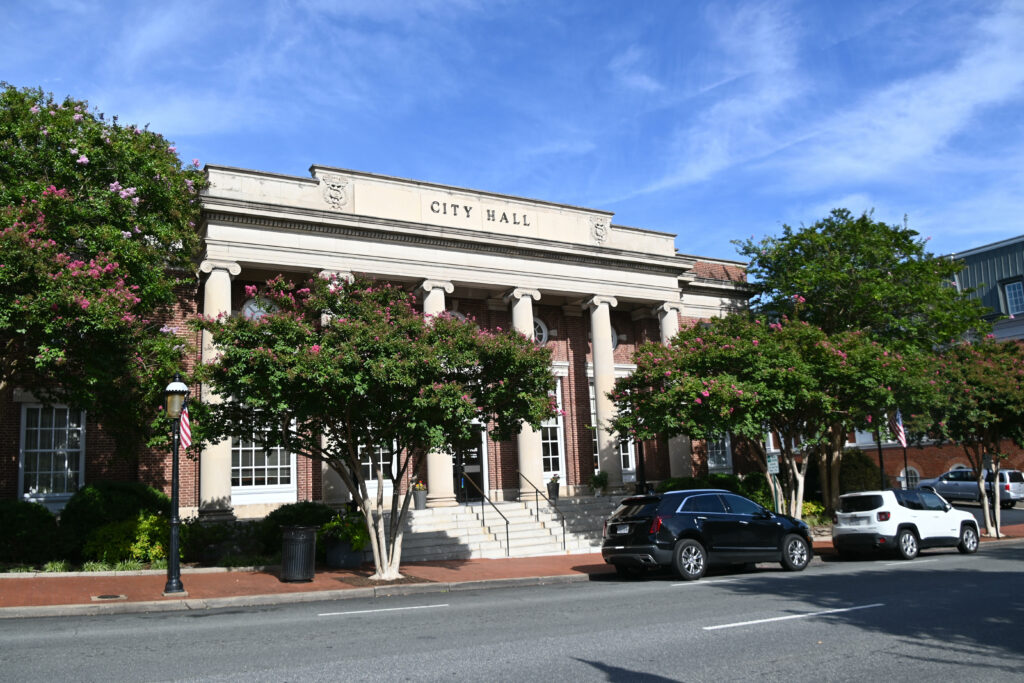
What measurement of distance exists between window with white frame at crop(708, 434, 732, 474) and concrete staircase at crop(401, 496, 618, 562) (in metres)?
8.99

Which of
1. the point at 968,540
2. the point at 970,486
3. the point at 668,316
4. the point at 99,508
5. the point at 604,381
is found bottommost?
the point at 968,540

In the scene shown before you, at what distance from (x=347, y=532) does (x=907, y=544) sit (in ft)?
42.4

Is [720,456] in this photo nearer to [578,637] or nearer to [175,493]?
[175,493]

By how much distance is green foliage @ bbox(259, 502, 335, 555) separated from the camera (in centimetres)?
1892

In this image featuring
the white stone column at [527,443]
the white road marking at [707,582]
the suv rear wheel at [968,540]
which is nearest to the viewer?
the white road marking at [707,582]

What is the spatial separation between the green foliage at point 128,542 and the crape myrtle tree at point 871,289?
2014 centimetres

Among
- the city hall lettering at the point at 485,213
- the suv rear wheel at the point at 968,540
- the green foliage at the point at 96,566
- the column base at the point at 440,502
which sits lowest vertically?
the suv rear wheel at the point at 968,540

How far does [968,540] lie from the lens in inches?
774

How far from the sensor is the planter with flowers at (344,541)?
18250mm

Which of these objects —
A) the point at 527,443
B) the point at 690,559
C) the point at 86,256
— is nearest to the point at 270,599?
the point at 690,559

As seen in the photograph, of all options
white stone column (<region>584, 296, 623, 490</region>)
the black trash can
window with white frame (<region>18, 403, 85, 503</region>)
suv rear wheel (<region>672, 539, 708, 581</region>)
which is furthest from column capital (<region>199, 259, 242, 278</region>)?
suv rear wheel (<region>672, 539, 708, 581</region>)

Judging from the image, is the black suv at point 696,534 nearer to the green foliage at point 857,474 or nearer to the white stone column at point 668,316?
the white stone column at point 668,316

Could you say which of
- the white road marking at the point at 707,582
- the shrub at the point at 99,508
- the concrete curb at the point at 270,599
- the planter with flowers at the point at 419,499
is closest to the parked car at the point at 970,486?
the planter with flowers at the point at 419,499

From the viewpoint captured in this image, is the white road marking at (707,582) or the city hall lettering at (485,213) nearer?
the white road marking at (707,582)
